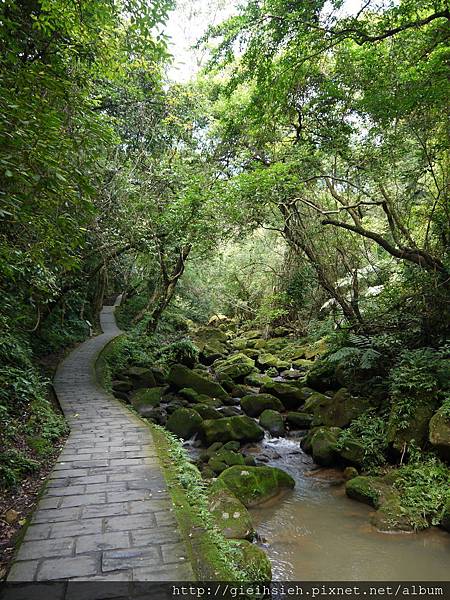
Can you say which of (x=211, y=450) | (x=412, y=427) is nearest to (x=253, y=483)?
(x=211, y=450)

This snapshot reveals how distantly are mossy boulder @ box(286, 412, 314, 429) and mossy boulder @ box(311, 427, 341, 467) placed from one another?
146 centimetres

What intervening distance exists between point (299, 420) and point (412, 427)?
287 cm

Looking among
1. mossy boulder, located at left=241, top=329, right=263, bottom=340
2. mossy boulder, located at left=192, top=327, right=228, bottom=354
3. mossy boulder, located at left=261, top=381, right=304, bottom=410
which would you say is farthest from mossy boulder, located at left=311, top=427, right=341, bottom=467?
mossy boulder, located at left=241, top=329, right=263, bottom=340

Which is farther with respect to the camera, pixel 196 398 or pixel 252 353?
pixel 252 353

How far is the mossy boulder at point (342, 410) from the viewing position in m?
8.16

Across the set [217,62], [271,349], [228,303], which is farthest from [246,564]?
[228,303]

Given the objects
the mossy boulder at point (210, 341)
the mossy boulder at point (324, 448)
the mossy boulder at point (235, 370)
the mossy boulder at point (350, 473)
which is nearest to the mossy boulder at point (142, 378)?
the mossy boulder at point (235, 370)

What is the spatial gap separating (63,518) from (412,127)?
8865 millimetres

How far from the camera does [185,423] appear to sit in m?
8.07

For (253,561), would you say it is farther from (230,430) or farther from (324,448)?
(230,430)

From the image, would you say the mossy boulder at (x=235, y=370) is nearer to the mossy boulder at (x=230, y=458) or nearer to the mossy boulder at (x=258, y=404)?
the mossy boulder at (x=258, y=404)

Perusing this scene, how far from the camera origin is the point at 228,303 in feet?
84.8

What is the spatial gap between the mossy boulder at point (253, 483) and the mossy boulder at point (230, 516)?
79cm

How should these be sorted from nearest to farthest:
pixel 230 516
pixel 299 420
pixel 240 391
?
1. pixel 230 516
2. pixel 299 420
3. pixel 240 391
